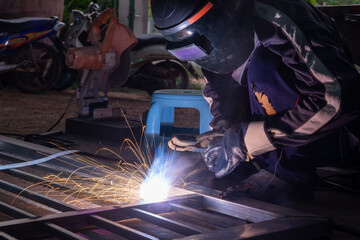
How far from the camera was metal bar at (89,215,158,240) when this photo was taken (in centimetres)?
191

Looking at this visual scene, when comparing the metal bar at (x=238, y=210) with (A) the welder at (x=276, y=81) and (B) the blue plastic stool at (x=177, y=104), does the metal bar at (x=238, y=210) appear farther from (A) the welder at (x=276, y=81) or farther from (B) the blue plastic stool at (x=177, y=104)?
(B) the blue plastic stool at (x=177, y=104)

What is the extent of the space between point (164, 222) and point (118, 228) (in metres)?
0.21

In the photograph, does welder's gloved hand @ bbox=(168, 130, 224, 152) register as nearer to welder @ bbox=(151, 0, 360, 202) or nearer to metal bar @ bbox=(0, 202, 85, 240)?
welder @ bbox=(151, 0, 360, 202)

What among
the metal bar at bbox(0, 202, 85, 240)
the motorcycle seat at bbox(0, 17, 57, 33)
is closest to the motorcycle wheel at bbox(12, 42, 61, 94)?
the motorcycle seat at bbox(0, 17, 57, 33)

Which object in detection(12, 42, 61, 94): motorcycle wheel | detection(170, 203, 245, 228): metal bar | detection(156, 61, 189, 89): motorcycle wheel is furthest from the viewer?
detection(156, 61, 189, 89): motorcycle wheel

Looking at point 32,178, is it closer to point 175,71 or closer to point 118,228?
point 118,228

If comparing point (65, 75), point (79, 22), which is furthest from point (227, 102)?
point (65, 75)

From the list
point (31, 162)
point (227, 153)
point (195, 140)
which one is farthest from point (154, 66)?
point (227, 153)

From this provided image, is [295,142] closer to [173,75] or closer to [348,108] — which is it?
[348,108]

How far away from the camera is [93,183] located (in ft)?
9.46

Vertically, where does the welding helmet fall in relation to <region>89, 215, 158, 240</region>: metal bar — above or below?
above

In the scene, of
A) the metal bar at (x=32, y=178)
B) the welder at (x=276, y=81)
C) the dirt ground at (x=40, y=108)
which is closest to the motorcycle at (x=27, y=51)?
the dirt ground at (x=40, y=108)

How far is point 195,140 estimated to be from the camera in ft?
8.99

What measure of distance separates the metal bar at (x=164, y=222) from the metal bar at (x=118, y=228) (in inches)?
6.9
